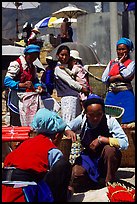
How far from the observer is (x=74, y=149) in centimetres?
508

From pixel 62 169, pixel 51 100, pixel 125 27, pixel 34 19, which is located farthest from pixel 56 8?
pixel 62 169

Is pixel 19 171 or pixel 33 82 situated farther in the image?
pixel 33 82

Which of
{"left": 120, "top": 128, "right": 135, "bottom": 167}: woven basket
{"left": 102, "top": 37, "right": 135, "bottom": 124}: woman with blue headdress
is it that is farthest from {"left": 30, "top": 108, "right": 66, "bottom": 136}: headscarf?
{"left": 102, "top": 37, "right": 135, "bottom": 124}: woman with blue headdress

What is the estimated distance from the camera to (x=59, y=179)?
364cm

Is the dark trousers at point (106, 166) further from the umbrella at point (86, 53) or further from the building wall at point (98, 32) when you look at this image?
the building wall at point (98, 32)

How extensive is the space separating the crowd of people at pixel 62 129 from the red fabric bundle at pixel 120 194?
337 millimetres

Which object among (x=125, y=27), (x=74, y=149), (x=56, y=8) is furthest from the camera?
(x=56, y=8)

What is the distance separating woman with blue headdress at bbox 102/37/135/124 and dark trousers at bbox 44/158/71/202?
220 cm

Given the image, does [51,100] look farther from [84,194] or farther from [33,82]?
[84,194]

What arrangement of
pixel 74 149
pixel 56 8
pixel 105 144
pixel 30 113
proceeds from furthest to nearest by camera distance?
pixel 56 8 → pixel 30 113 → pixel 74 149 → pixel 105 144

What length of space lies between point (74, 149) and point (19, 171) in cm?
166

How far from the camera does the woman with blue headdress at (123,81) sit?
5.84 meters

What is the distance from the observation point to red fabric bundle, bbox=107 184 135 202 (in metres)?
3.94

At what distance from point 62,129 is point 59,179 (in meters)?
0.39
